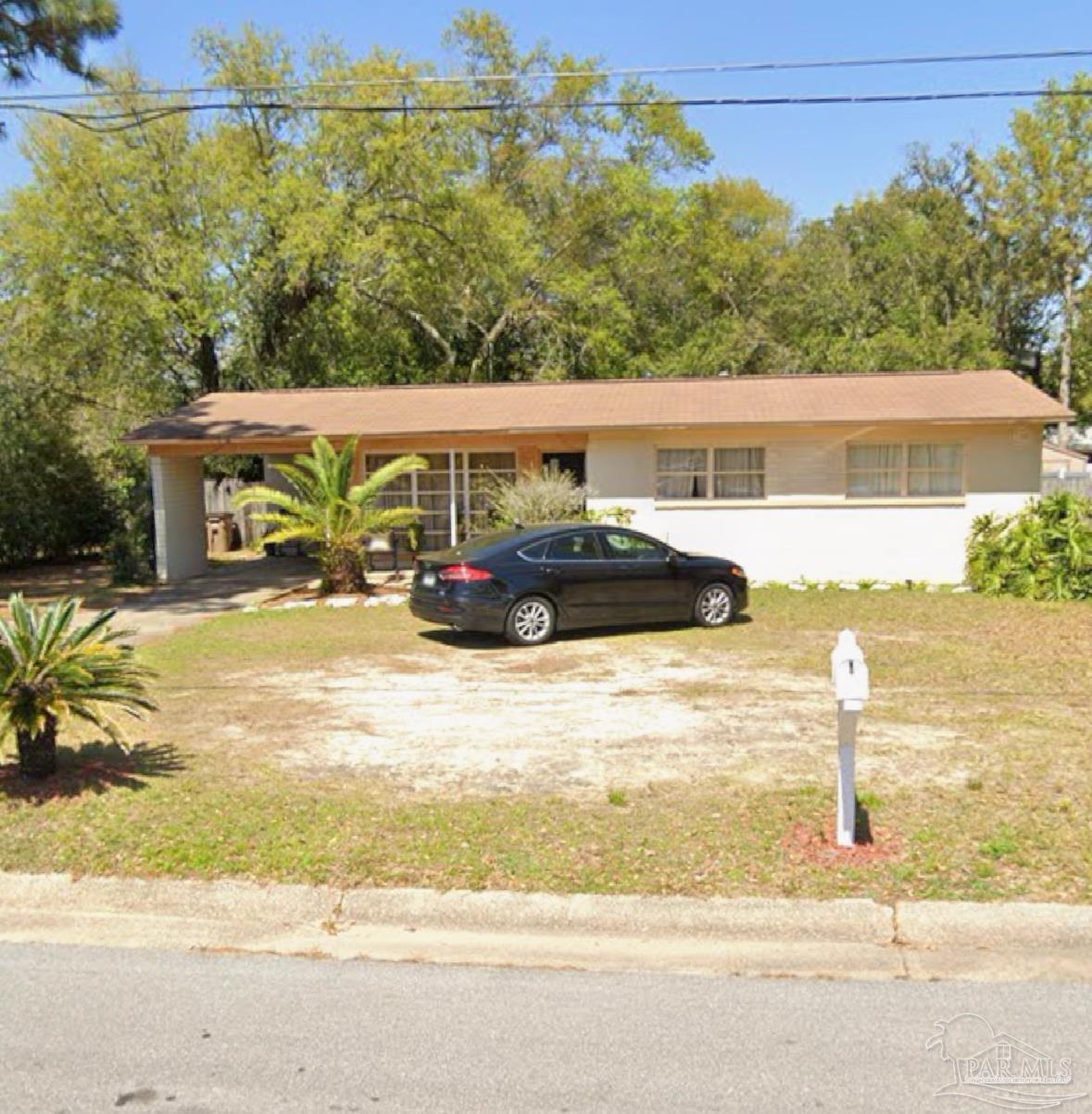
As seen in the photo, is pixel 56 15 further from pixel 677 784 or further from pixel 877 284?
pixel 877 284

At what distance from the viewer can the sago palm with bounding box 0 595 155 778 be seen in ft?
18.0

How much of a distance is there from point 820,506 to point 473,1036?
46.8 feet

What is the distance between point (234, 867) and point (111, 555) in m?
14.8

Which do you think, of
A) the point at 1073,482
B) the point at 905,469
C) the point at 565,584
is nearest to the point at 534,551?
the point at 565,584

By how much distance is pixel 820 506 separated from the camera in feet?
55.0

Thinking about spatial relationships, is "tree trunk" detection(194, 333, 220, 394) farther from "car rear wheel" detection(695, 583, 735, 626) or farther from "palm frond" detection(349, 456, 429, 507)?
"car rear wheel" detection(695, 583, 735, 626)

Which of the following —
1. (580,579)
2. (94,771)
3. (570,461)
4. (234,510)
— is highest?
(570,461)

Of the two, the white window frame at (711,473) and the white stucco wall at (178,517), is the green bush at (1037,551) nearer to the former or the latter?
the white window frame at (711,473)

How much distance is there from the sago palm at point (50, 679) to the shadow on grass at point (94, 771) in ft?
0.38

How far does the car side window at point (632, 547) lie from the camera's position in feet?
39.2

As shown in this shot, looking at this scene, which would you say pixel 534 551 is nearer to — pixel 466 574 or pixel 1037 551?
pixel 466 574

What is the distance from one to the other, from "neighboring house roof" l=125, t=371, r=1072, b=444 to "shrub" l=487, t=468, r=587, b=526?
3.19ft

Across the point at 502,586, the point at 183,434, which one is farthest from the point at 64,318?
the point at 502,586

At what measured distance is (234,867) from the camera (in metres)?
4.87
